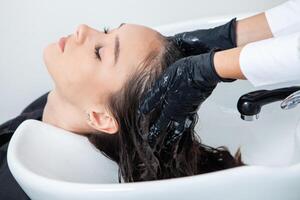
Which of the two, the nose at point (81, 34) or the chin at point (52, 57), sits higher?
the nose at point (81, 34)

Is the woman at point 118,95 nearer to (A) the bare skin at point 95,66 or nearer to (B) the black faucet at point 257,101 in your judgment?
(A) the bare skin at point 95,66

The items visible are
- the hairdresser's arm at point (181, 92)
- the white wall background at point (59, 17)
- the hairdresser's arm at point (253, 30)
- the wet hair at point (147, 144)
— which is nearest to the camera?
the hairdresser's arm at point (181, 92)

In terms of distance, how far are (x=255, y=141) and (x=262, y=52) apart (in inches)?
23.2

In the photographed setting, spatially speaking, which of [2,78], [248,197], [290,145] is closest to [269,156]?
[290,145]

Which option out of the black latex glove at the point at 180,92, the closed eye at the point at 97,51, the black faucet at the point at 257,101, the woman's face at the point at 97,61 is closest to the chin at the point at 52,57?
the woman's face at the point at 97,61

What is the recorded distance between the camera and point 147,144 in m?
1.11

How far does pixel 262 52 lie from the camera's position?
2.50 ft

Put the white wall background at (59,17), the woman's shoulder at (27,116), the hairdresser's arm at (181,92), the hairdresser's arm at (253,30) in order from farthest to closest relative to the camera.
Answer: the white wall background at (59,17)
the woman's shoulder at (27,116)
the hairdresser's arm at (253,30)
the hairdresser's arm at (181,92)

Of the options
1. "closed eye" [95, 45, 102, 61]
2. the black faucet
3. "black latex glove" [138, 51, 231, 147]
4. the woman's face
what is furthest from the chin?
the black faucet

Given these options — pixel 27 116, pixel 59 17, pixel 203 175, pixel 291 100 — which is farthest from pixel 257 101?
pixel 59 17

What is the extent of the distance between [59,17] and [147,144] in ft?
2.34

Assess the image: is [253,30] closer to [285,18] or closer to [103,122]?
[285,18]

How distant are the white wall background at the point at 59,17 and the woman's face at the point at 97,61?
20.3 inches

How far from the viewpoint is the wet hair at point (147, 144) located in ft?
3.45
